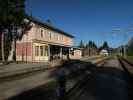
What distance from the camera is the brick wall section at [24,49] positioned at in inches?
1622

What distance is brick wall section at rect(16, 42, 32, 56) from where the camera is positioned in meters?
41.2

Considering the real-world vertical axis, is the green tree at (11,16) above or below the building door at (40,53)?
above

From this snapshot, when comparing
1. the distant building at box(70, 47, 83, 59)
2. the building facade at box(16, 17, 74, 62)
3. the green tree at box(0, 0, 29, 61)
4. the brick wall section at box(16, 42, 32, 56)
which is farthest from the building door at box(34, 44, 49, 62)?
the distant building at box(70, 47, 83, 59)

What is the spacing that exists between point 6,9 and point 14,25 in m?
3.99

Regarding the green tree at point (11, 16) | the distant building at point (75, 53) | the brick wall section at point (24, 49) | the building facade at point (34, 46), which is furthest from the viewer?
the distant building at point (75, 53)

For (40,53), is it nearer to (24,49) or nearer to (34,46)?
(34,46)

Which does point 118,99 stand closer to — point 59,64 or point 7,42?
point 59,64

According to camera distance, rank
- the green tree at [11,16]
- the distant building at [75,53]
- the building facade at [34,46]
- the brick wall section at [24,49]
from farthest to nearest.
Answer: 1. the distant building at [75,53]
2. the brick wall section at [24,49]
3. the building facade at [34,46]
4. the green tree at [11,16]

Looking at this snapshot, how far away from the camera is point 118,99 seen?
8266 millimetres

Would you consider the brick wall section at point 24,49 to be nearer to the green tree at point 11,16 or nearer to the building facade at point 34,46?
the building facade at point 34,46

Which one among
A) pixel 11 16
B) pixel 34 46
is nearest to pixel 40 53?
pixel 34 46

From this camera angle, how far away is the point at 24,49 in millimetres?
42219

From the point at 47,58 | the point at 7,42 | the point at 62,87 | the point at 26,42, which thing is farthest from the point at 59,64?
the point at 62,87

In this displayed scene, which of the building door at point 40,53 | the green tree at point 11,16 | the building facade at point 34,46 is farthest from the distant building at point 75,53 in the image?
the green tree at point 11,16
